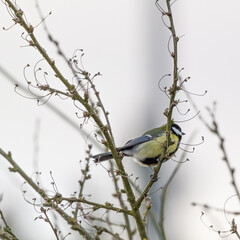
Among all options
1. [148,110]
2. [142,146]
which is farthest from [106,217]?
[148,110]

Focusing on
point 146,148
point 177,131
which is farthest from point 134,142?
point 177,131

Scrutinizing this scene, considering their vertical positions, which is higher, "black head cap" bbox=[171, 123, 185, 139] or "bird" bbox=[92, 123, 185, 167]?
"black head cap" bbox=[171, 123, 185, 139]

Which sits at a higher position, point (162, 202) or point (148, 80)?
point (148, 80)

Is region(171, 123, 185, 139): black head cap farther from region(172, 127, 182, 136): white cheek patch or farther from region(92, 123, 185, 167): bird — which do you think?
region(92, 123, 185, 167): bird

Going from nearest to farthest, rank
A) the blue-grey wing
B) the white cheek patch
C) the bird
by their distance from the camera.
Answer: the bird
the blue-grey wing
the white cheek patch

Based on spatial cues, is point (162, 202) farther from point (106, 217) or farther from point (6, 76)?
point (6, 76)

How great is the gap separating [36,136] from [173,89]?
1.55 m

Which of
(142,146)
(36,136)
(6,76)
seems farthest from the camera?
(142,146)

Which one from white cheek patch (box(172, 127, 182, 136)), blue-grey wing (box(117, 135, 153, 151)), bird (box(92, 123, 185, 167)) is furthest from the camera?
white cheek patch (box(172, 127, 182, 136))

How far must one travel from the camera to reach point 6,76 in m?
3.04

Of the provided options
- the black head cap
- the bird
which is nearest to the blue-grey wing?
the bird

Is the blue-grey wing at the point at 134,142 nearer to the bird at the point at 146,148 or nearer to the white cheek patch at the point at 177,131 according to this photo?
the bird at the point at 146,148

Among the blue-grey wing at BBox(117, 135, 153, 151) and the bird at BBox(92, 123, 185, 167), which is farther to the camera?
the blue-grey wing at BBox(117, 135, 153, 151)

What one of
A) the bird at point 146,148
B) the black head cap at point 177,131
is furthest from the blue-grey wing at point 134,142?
the black head cap at point 177,131
